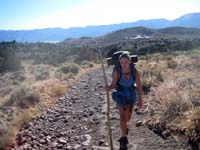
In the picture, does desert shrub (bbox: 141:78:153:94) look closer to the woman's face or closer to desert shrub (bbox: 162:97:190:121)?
desert shrub (bbox: 162:97:190:121)

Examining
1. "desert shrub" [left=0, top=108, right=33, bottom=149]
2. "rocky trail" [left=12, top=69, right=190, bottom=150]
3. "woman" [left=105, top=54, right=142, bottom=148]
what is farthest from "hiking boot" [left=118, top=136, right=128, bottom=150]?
"desert shrub" [left=0, top=108, right=33, bottom=149]

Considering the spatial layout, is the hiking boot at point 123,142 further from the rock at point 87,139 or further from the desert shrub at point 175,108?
the desert shrub at point 175,108

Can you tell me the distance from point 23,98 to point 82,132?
535 cm

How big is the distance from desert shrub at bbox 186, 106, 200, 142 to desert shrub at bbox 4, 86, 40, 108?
23.8 feet

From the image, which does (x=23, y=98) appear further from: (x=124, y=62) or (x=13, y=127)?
(x=124, y=62)

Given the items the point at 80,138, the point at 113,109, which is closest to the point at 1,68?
the point at 113,109

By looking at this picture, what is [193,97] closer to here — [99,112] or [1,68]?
[99,112]

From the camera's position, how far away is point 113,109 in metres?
11.2

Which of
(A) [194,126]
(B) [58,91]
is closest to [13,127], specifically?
(A) [194,126]

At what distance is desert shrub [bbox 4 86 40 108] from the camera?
43.8 ft

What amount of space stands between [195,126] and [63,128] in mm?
3769

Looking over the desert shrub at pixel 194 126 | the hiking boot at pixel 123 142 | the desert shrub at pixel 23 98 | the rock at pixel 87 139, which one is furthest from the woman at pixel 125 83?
the desert shrub at pixel 23 98

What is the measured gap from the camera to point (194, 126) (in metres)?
7.14

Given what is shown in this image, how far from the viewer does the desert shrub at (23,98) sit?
13359 millimetres
